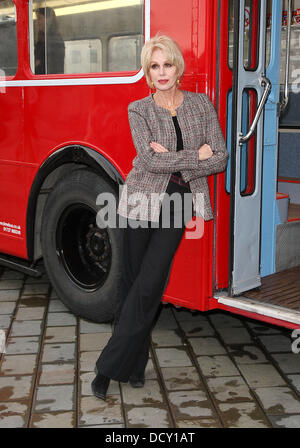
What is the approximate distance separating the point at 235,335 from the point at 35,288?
1796mm

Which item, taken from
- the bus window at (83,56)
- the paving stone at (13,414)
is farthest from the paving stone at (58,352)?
the bus window at (83,56)

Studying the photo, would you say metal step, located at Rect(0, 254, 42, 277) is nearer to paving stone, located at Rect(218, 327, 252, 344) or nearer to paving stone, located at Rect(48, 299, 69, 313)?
paving stone, located at Rect(48, 299, 69, 313)

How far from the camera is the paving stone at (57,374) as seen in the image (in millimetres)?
3545

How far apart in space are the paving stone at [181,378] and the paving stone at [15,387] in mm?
740

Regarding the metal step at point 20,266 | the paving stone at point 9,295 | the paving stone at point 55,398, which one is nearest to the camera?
the paving stone at point 55,398

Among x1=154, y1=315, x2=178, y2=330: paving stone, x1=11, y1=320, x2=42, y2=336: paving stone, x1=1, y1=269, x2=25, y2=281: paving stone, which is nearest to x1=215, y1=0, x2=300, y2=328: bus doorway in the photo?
x1=154, y1=315, x2=178, y2=330: paving stone

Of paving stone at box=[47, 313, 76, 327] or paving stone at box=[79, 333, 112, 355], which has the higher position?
paving stone at box=[79, 333, 112, 355]

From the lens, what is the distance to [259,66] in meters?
3.62

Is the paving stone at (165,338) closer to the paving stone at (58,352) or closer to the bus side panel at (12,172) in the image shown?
the paving stone at (58,352)

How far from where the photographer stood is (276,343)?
409 centimetres

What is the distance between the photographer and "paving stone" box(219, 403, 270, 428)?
306 centimetres

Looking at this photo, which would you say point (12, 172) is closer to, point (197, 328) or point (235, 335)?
point (197, 328)

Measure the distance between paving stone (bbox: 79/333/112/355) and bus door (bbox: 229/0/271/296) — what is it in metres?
0.94

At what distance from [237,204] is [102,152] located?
0.92 metres
